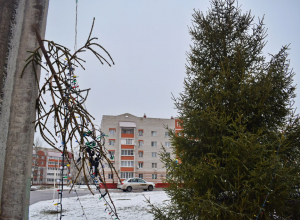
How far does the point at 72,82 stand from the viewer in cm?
167

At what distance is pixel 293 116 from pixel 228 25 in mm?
2424

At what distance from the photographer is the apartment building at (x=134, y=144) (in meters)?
39.7

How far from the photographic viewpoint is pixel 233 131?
4328 millimetres

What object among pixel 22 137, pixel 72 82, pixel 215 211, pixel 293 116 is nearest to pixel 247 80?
pixel 293 116

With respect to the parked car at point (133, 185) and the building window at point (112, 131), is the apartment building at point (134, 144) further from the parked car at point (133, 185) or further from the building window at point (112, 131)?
the parked car at point (133, 185)

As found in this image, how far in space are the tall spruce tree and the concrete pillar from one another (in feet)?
10.4

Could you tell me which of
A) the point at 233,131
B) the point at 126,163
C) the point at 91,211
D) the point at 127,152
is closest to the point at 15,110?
the point at 233,131

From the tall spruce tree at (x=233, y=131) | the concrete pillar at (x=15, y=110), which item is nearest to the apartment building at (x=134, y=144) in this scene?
the tall spruce tree at (x=233, y=131)

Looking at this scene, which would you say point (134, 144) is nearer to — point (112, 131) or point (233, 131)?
point (112, 131)

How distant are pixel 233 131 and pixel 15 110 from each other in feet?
11.8

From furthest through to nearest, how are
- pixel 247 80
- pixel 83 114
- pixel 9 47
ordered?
pixel 247 80 < pixel 83 114 < pixel 9 47

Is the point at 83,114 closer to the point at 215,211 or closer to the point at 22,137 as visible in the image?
the point at 22,137

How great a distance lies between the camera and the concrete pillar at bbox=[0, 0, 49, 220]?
4.77 feet

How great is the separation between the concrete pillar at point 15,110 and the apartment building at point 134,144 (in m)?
38.0
